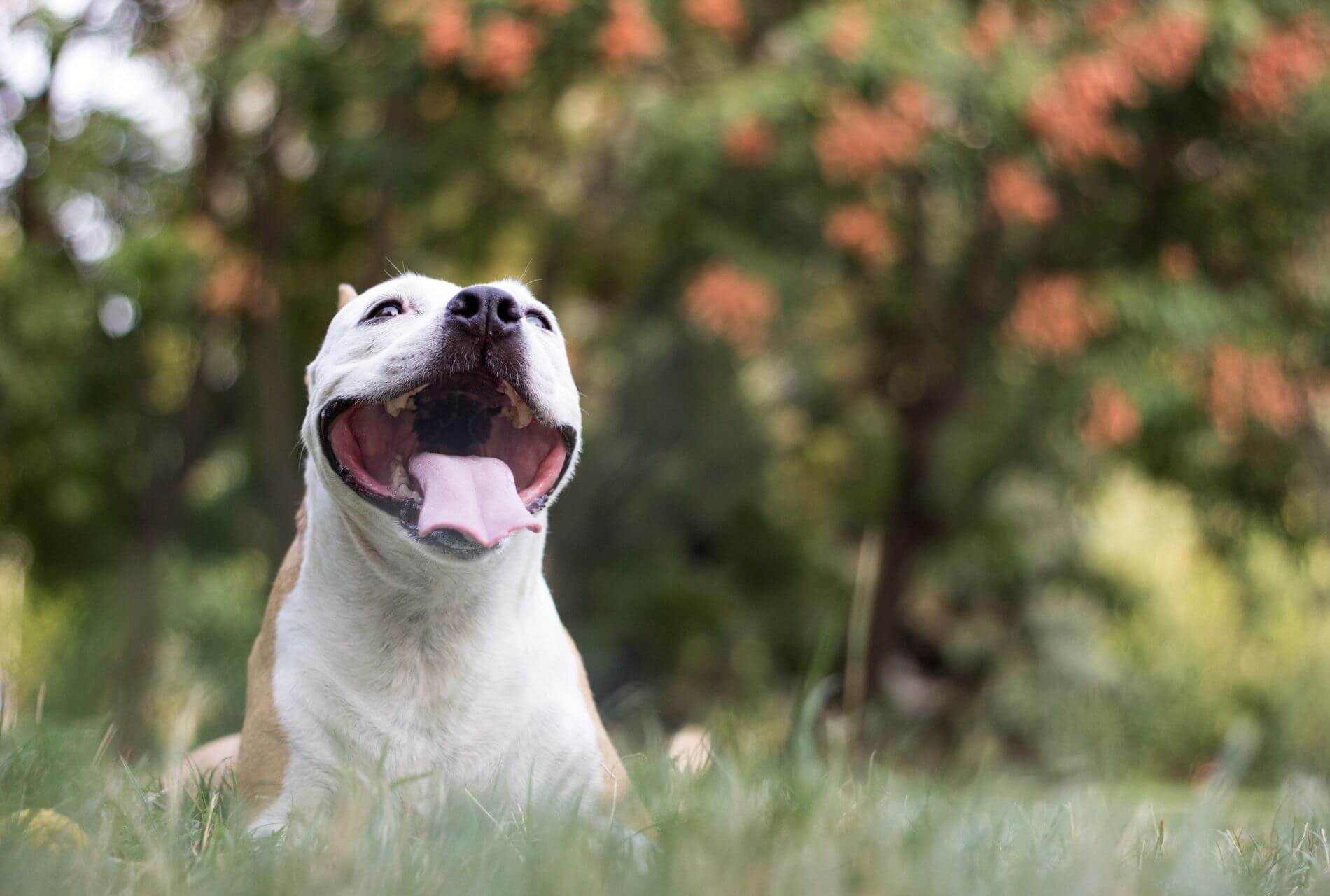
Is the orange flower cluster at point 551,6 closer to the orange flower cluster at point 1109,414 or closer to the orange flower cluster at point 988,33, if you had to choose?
the orange flower cluster at point 988,33

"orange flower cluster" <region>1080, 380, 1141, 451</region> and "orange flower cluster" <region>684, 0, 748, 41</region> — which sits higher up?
"orange flower cluster" <region>684, 0, 748, 41</region>

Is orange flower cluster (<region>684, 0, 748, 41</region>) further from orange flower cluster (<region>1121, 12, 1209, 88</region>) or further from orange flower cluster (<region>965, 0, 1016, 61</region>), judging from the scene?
orange flower cluster (<region>1121, 12, 1209, 88</region>)

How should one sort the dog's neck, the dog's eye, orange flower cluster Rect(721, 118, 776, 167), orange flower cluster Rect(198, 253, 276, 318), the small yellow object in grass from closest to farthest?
the small yellow object in grass
the dog's neck
the dog's eye
orange flower cluster Rect(721, 118, 776, 167)
orange flower cluster Rect(198, 253, 276, 318)

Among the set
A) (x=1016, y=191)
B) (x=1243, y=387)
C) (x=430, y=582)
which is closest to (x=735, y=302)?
(x=1016, y=191)

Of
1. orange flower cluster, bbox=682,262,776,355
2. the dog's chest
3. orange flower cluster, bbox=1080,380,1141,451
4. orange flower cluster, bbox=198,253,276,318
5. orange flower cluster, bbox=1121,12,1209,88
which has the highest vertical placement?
orange flower cluster, bbox=1121,12,1209,88

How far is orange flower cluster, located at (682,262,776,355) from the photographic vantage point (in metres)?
6.47

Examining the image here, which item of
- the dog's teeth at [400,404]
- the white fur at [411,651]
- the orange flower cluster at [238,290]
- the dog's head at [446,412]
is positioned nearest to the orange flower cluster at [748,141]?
the orange flower cluster at [238,290]

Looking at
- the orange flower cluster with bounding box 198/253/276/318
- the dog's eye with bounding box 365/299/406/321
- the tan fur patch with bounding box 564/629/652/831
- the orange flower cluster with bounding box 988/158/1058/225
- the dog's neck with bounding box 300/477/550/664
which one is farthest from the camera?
the orange flower cluster with bounding box 198/253/276/318

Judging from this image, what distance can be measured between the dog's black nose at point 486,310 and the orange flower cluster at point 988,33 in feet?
14.6

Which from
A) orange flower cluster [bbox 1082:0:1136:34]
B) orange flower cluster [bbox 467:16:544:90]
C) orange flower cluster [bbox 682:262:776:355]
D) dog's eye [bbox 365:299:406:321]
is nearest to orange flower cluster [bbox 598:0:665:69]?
orange flower cluster [bbox 467:16:544:90]

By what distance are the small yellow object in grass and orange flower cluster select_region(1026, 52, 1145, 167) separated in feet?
17.7

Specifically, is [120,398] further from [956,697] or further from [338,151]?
[956,697]

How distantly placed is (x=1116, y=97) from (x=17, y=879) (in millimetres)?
6790

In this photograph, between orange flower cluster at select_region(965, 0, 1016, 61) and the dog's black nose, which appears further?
orange flower cluster at select_region(965, 0, 1016, 61)
